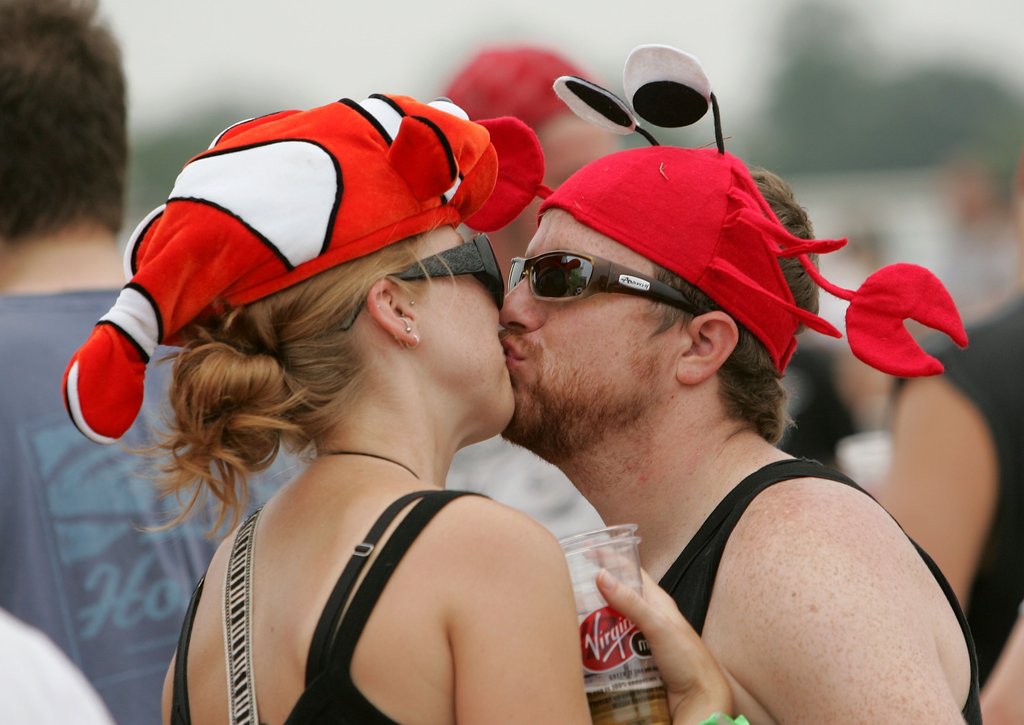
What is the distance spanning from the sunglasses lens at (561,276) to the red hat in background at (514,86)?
1.57 meters

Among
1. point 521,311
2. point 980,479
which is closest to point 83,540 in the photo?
point 521,311

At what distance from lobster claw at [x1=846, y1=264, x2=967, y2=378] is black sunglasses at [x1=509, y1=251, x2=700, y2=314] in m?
0.38

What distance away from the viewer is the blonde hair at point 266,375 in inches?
95.4

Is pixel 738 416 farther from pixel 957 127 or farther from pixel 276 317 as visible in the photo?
pixel 957 127

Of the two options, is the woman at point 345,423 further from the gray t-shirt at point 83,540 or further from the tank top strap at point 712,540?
the gray t-shirt at point 83,540

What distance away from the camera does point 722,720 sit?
2.32 meters

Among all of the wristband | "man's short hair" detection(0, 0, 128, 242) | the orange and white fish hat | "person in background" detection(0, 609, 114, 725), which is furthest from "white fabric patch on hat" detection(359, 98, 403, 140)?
"man's short hair" detection(0, 0, 128, 242)

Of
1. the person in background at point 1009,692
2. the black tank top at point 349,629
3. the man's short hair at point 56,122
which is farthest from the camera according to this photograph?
the man's short hair at point 56,122

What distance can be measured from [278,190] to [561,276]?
3.08 ft

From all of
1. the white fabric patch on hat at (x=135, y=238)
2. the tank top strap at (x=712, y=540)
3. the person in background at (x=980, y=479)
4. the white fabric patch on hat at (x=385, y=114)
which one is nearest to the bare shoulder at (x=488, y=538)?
the tank top strap at (x=712, y=540)

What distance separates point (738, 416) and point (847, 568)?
71cm

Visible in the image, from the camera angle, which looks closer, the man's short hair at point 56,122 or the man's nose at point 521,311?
the man's nose at point 521,311

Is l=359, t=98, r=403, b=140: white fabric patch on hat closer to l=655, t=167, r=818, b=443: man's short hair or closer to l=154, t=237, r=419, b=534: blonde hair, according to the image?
l=154, t=237, r=419, b=534: blonde hair

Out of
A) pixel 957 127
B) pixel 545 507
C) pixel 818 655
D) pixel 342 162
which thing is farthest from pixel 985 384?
pixel 957 127
